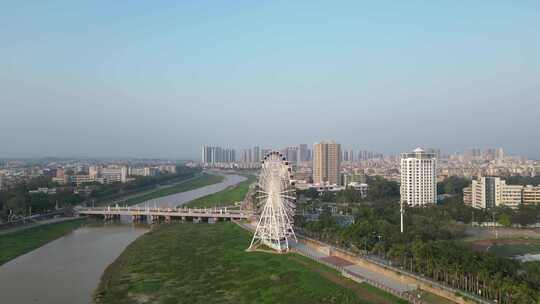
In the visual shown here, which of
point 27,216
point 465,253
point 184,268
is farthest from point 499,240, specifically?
point 27,216

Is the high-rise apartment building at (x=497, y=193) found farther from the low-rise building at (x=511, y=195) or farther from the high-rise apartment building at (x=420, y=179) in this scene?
the high-rise apartment building at (x=420, y=179)

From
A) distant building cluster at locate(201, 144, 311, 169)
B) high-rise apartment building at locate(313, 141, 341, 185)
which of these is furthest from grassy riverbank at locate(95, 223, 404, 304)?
distant building cluster at locate(201, 144, 311, 169)

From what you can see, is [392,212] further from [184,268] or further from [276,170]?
[184,268]

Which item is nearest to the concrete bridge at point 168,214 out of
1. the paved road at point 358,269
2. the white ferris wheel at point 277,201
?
the white ferris wheel at point 277,201

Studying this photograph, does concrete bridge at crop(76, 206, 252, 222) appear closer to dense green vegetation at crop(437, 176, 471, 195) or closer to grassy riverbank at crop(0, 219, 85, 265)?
grassy riverbank at crop(0, 219, 85, 265)

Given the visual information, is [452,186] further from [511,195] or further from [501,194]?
[501,194]
